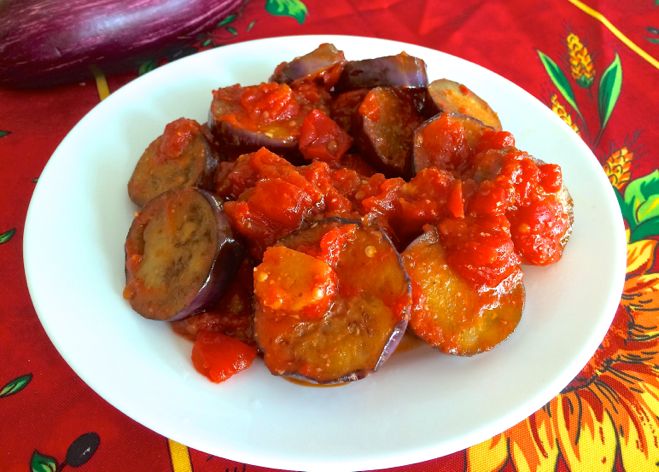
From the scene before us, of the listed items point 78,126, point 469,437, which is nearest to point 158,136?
point 78,126

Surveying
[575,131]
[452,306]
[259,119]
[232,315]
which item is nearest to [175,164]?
[259,119]

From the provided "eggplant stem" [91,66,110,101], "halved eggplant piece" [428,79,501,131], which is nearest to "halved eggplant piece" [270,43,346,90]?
"halved eggplant piece" [428,79,501,131]

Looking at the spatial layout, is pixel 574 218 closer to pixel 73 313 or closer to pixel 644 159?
pixel 644 159

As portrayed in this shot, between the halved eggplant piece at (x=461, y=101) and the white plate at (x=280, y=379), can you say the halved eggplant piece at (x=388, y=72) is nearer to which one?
the halved eggplant piece at (x=461, y=101)

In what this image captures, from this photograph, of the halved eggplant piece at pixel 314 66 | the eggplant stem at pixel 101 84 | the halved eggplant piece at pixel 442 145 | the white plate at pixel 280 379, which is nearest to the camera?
the white plate at pixel 280 379

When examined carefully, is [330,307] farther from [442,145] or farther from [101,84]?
[101,84]

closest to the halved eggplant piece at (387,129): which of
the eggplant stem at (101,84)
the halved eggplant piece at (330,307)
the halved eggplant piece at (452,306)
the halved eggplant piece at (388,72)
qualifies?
the halved eggplant piece at (388,72)

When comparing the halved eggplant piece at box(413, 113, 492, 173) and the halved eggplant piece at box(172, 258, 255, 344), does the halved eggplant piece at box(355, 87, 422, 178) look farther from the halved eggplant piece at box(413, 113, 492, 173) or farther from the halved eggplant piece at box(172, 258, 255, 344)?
the halved eggplant piece at box(172, 258, 255, 344)
